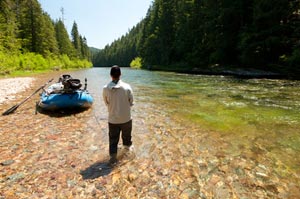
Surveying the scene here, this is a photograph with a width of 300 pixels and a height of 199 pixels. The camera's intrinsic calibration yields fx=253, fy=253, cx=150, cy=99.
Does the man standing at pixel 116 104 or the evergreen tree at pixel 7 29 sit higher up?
the evergreen tree at pixel 7 29

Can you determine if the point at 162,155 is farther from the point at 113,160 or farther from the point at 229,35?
the point at 229,35

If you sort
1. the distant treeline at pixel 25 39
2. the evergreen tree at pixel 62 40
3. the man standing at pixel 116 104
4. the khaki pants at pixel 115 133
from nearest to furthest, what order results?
the man standing at pixel 116 104, the khaki pants at pixel 115 133, the distant treeline at pixel 25 39, the evergreen tree at pixel 62 40

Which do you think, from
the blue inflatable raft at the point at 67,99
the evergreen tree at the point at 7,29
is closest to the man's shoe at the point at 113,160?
the blue inflatable raft at the point at 67,99

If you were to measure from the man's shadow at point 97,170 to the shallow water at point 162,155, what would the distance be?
0.02m

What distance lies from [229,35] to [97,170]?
38668 mm

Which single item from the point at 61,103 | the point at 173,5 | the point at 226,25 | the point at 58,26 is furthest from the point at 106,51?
the point at 61,103

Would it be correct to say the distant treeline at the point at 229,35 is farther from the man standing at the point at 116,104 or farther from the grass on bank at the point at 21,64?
the grass on bank at the point at 21,64

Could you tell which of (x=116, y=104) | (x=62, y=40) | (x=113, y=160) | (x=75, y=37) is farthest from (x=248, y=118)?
(x=75, y=37)

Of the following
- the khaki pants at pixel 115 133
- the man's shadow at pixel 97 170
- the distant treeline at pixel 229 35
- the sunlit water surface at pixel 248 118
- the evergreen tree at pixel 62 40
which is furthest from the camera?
the evergreen tree at pixel 62 40

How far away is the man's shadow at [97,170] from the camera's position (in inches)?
219

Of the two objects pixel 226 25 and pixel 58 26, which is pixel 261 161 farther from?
pixel 58 26

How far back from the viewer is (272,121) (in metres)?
10.1

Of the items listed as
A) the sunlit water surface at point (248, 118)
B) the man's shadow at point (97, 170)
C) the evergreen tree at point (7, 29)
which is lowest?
the man's shadow at point (97, 170)

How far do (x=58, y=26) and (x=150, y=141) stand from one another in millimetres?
86862
